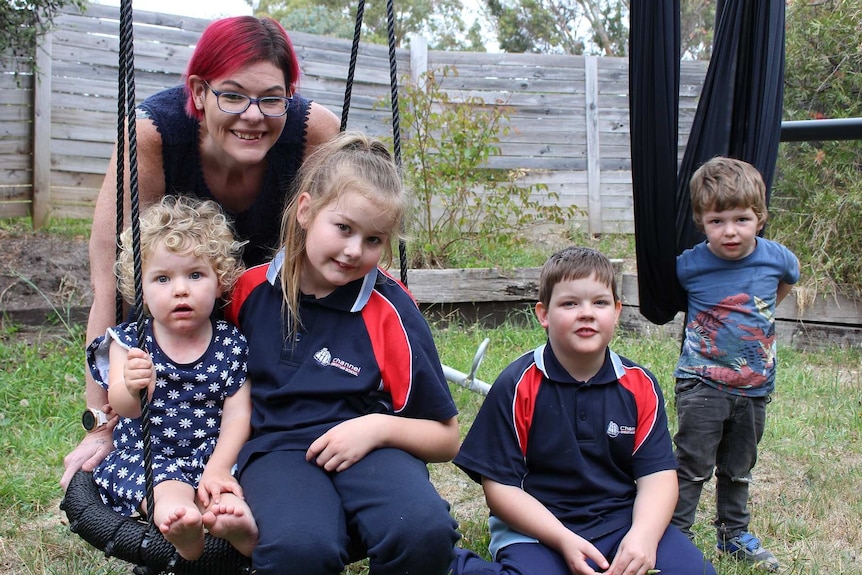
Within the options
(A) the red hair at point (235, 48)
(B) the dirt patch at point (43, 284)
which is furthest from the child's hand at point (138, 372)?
(B) the dirt patch at point (43, 284)

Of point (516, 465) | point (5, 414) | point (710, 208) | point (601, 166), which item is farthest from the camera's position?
point (601, 166)

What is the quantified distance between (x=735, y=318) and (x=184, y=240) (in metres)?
1.60

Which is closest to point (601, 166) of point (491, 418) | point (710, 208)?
point (710, 208)

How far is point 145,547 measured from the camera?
1682 millimetres

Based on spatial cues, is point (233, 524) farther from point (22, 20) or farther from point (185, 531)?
point (22, 20)

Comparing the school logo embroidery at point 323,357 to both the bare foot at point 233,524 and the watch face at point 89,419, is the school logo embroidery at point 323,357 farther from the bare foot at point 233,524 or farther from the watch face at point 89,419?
the watch face at point 89,419

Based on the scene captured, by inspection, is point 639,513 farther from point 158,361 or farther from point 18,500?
point 18,500

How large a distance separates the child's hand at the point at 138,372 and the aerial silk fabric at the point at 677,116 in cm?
147

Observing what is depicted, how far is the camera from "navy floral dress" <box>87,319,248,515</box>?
6.38 ft

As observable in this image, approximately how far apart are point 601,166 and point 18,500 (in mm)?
7370

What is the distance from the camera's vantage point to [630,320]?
5949mm

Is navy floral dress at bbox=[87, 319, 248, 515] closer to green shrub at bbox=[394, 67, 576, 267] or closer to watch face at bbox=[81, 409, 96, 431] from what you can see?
watch face at bbox=[81, 409, 96, 431]

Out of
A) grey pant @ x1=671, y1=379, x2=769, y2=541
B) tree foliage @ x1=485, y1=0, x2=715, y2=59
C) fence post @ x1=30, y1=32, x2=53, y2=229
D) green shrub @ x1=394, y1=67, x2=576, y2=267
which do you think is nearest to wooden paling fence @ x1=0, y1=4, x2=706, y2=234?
A: fence post @ x1=30, y1=32, x2=53, y2=229

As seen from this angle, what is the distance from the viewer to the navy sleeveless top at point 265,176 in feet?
7.89
